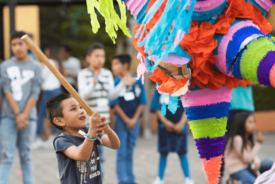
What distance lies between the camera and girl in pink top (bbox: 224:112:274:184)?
355 cm

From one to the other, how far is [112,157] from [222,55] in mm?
4499

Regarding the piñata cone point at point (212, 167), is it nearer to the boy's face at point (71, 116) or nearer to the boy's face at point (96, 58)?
the boy's face at point (71, 116)

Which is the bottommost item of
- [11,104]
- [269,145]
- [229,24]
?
[269,145]

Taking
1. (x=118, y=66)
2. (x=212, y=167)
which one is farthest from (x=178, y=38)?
(x=118, y=66)

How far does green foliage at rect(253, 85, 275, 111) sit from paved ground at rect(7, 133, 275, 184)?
1.53m

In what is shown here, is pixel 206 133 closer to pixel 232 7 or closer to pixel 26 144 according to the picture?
pixel 232 7

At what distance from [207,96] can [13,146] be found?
2.41 metres

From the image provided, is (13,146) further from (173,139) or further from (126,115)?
(173,139)

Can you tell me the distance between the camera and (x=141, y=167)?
4.96 metres

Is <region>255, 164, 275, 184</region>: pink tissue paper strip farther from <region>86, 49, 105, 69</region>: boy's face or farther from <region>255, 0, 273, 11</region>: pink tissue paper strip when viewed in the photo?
<region>86, 49, 105, 69</region>: boy's face

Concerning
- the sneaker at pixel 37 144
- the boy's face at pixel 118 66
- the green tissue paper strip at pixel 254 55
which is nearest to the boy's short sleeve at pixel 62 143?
the green tissue paper strip at pixel 254 55

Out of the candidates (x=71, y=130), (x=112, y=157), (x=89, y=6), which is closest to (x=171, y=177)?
(x=112, y=157)

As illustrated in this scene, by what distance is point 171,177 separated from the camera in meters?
4.44

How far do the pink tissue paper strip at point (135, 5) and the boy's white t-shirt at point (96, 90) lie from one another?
2.22m
